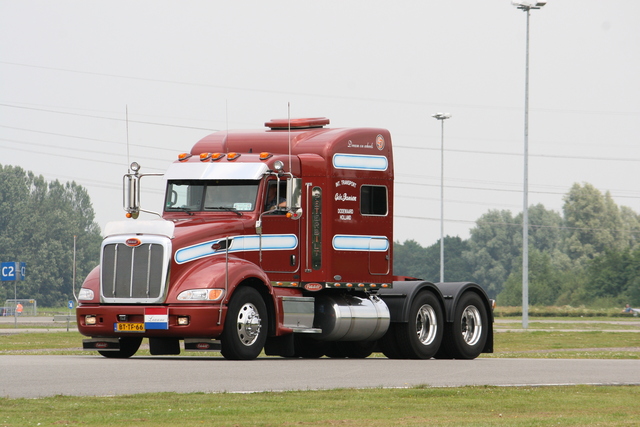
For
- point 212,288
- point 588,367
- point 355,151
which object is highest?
point 355,151

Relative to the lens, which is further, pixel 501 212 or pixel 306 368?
pixel 501 212

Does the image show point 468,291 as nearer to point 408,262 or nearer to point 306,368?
point 306,368

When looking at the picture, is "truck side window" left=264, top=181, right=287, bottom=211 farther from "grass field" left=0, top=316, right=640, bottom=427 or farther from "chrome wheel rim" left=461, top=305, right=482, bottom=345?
"grass field" left=0, top=316, right=640, bottom=427

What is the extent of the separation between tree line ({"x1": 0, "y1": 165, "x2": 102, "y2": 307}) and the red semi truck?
317 feet

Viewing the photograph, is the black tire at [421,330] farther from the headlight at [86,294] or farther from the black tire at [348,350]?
the headlight at [86,294]

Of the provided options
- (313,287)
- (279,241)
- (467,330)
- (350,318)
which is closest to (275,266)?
(279,241)

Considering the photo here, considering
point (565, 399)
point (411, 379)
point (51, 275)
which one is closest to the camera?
point (565, 399)

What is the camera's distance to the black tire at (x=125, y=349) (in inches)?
816

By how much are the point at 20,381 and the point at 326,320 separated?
308 inches

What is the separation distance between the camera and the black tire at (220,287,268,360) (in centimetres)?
1945

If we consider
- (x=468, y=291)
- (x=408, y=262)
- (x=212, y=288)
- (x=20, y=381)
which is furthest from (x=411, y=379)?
(x=408, y=262)

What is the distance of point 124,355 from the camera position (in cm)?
2100

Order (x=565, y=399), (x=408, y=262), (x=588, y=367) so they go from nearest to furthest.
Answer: (x=565, y=399)
(x=588, y=367)
(x=408, y=262)

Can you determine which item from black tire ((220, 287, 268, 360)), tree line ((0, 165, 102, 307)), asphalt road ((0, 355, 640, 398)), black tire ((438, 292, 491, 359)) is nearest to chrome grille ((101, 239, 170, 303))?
asphalt road ((0, 355, 640, 398))
